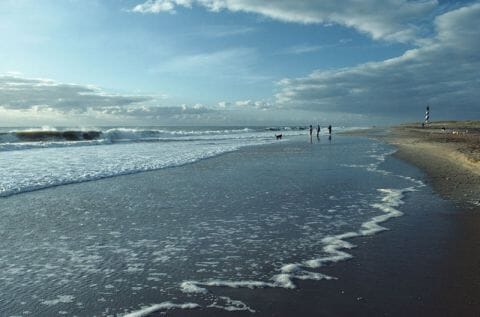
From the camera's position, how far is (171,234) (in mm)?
9258

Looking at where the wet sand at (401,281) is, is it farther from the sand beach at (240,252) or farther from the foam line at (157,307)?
the foam line at (157,307)

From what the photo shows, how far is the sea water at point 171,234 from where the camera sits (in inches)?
240

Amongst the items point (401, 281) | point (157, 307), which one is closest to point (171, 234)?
point (157, 307)

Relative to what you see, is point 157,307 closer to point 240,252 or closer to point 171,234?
point 240,252

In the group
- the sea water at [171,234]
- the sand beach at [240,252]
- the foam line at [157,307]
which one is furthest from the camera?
the sea water at [171,234]

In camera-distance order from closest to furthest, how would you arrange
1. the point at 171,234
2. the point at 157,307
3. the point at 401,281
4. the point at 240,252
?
the point at 157,307, the point at 401,281, the point at 240,252, the point at 171,234

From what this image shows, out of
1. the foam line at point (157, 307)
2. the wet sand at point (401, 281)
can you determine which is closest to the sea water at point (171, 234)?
the foam line at point (157, 307)

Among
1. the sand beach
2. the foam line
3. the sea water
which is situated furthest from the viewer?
the sea water

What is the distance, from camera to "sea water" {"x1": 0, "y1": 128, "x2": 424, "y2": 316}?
609 centimetres

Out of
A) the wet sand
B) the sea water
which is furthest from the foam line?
the wet sand

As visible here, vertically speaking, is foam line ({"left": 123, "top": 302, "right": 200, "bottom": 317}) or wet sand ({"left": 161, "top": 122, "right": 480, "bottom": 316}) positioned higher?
wet sand ({"left": 161, "top": 122, "right": 480, "bottom": 316})

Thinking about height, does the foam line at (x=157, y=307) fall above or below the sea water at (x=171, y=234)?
below

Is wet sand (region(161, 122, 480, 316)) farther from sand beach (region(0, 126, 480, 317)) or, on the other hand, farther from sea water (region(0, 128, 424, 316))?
sea water (region(0, 128, 424, 316))

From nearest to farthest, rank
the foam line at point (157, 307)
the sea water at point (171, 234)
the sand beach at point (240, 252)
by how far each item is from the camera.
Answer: the foam line at point (157, 307) < the sand beach at point (240, 252) < the sea water at point (171, 234)
